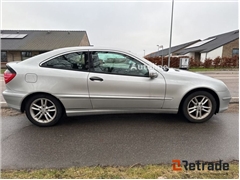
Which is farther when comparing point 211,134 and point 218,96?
point 218,96

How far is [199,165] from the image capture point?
2289 mm

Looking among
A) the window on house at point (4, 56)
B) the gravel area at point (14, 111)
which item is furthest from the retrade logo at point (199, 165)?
the window on house at point (4, 56)

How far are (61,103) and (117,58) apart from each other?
4.68 ft

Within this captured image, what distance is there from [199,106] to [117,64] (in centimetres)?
188

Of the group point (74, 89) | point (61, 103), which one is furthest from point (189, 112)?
point (61, 103)

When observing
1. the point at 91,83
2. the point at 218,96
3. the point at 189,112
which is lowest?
the point at 189,112

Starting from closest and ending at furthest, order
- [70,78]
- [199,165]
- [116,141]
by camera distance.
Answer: [199,165] < [116,141] < [70,78]

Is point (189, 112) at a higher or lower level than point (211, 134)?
higher

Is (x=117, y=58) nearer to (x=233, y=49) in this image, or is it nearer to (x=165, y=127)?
(x=165, y=127)

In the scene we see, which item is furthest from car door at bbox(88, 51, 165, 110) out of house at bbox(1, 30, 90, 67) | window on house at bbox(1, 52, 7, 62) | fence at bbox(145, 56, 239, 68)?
window on house at bbox(1, 52, 7, 62)

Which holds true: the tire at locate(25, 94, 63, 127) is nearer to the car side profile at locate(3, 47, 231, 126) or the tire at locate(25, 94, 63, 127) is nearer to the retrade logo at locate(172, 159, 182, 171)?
the car side profile at locate(3, 47, 231, 126)

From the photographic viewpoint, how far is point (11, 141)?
295 cm

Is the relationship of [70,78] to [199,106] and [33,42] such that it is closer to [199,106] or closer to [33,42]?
[199,106]

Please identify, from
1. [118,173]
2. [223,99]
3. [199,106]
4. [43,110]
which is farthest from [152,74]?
[43,110]
